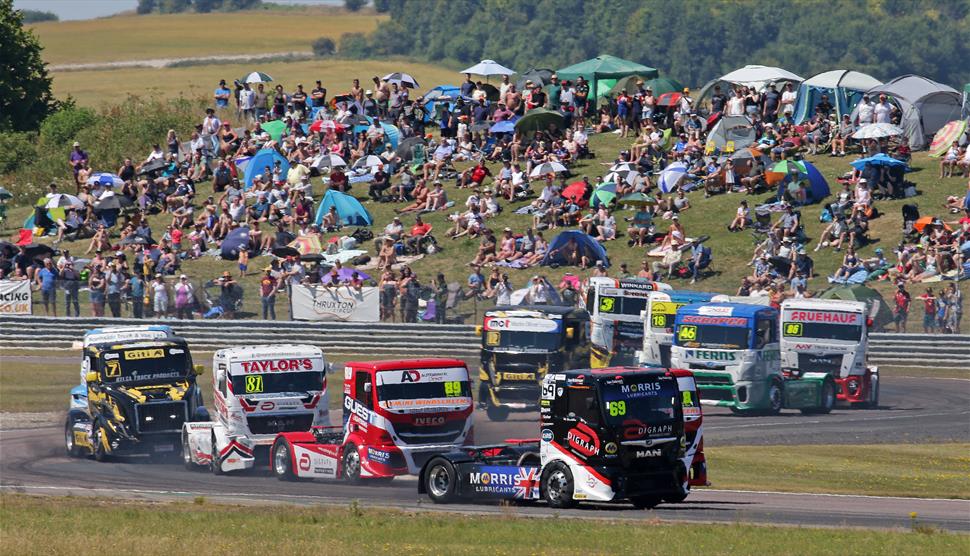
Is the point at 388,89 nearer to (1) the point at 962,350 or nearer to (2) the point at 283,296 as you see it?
(2) the point at 283,296

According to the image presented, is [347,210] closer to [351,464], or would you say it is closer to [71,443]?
[71,443]

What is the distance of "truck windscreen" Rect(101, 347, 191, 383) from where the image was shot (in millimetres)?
29000

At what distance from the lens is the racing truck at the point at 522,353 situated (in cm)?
3297

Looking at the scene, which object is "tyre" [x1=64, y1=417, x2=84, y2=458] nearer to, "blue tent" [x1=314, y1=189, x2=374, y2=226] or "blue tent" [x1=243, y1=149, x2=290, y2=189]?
"blue tent" [x1=314, y1=189, x2=374, y2=226]

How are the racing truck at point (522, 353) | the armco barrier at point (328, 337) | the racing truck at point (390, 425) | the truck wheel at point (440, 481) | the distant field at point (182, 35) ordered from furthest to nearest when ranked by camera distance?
the distant field at point (182, 35) → the armco barrier at point (328, 337) → the racing truck at point (522, 353) → the racing truck at point (390, 425) → the truck wheel at point (440, 481)

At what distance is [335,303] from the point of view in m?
43.2

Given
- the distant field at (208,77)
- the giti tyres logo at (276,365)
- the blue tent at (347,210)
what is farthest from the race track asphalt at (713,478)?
the distant field at (208,77)

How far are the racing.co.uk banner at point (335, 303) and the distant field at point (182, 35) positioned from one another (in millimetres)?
92705

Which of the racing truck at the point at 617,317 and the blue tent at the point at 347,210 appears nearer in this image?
the racing truck at the point at 617,317

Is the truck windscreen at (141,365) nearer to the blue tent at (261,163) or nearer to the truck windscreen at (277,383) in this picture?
the truck windscreen at (277,383)

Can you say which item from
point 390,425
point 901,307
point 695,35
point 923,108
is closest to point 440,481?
point 390,425

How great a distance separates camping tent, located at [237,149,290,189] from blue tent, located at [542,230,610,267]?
45.8 ft

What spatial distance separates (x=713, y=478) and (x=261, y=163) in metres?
33.2

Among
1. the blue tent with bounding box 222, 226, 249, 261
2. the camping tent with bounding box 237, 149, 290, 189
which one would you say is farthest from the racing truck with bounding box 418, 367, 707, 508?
the camping tent with bounding box 237, 149, 290, 189
